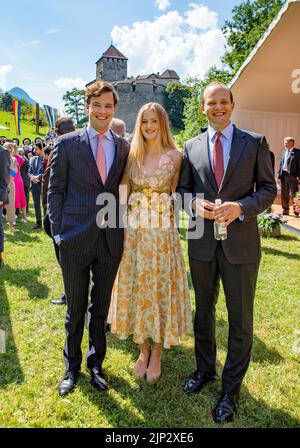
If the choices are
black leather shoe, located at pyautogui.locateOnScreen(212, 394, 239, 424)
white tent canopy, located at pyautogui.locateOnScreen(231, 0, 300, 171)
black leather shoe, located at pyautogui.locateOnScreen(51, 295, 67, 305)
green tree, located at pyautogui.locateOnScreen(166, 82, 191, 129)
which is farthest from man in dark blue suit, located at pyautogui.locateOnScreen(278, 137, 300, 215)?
green tree, located at pyautogui.locateOnScreen(166, 82, 191, 129)

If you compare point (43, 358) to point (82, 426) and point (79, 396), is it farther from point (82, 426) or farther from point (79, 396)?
point (82, 426)

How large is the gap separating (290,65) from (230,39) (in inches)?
983

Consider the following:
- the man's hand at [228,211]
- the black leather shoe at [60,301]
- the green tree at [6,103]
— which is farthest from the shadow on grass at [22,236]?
the green tree at [6,103]

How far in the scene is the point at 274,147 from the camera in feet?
54.3

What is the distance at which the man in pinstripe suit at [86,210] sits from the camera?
2.70m

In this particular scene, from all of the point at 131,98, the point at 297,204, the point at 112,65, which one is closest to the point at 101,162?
the point at 297,204

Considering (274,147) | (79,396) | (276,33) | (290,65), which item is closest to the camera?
(79,396)

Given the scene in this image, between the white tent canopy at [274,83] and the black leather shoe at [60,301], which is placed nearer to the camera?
the black leather shoe at [60,301]

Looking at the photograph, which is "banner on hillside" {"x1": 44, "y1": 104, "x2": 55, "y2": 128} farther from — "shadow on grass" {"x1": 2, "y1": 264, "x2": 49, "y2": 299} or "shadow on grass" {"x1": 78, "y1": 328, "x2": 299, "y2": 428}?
"shadow on grass" {"x1": 78, "y1": 328, "x2": 299, "y2": 428}

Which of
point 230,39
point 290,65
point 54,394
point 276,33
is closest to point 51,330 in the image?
point 54,394

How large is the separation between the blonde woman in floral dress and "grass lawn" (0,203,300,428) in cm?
33

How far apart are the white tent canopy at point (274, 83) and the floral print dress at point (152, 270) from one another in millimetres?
5971

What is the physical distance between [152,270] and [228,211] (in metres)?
0.95

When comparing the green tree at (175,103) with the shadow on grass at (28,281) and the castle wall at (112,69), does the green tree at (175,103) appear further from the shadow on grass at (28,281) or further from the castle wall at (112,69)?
the shadow on grass at (28,281)
